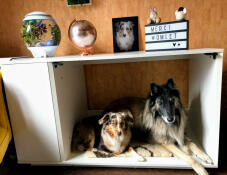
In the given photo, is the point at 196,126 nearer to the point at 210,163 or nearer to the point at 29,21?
the point at 210,163

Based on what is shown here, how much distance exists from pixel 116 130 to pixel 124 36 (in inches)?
31.4

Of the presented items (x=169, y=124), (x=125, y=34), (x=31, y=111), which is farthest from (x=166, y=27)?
(x=31, y=111)

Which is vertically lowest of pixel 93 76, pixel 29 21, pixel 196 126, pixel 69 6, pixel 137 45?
pixel 196 126

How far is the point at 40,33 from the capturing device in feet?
4.08

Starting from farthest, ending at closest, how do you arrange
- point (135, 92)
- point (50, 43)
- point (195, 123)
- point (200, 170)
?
point (135, 92)
point (195, 123)
point (50, 43)
point (200, 170)

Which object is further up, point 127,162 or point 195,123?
point 195,123

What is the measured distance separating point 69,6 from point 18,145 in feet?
3.82

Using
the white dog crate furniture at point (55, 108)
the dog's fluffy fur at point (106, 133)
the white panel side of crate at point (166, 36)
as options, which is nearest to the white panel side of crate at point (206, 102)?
the white dog crate furniture at point (55, 108)

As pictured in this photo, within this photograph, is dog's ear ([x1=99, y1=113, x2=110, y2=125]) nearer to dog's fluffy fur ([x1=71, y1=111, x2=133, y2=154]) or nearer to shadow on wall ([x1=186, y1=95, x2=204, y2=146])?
dog's fluffy fur ([x1=71, y1=111, x2=133, y2=154])

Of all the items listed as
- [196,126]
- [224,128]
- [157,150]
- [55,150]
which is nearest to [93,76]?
[55,150]

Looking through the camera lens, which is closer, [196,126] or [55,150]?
[55,150]

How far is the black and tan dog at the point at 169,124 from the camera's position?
3.64 ft

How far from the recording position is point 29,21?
122 centimetres

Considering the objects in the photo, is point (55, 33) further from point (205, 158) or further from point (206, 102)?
point (205, 158)
